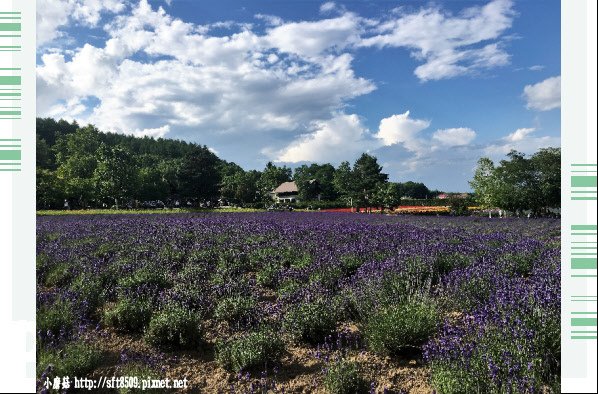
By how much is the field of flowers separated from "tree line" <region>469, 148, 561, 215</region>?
24456 mm

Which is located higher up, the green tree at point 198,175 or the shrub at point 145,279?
the green tree at point 198,175

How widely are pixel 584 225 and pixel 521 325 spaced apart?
1.31 meters

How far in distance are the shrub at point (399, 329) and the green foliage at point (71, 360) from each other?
115 inches

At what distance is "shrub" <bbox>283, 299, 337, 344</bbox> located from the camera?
468cm

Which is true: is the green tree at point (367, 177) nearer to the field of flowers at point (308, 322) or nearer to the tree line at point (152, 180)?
the tree line at point (152, 180)

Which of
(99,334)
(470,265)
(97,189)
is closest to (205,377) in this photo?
(99,334)

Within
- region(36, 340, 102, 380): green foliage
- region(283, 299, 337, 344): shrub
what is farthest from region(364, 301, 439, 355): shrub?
region(36, 340, 102, 380): green foliage

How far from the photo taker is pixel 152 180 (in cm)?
5700

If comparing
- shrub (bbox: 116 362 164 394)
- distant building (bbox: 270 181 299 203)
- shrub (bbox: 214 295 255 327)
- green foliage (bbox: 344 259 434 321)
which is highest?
distant building (bbox: 270 181 299 203)

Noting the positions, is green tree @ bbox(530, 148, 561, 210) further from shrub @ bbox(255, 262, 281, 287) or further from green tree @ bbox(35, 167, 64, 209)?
green tree @ bbox(35, 167, 64, 209)

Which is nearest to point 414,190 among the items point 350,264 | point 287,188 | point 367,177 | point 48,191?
point 287,188

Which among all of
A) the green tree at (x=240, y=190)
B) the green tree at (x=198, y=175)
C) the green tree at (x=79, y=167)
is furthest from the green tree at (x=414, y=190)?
the green tree at (x=79, y=167)

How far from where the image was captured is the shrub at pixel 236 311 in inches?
208

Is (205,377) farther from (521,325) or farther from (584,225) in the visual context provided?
(584,225)
